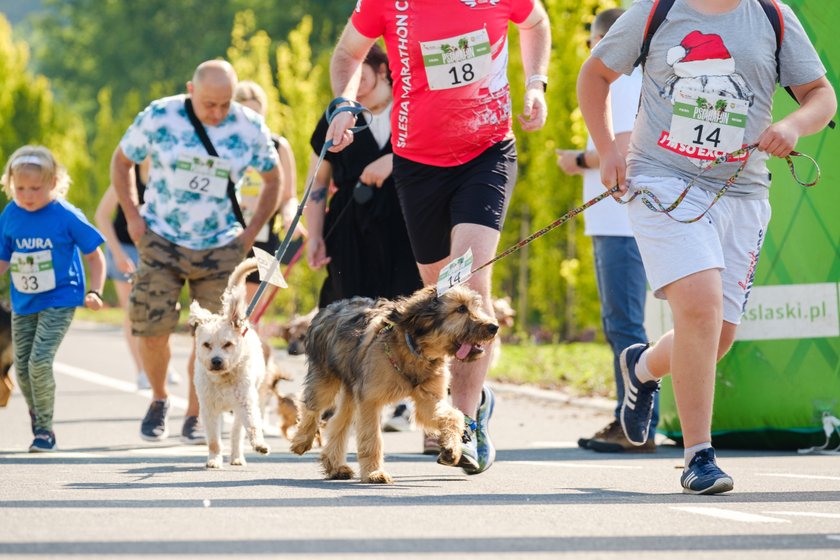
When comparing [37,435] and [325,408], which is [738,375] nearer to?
[325,408]

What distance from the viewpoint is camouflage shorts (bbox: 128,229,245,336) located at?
380 inches

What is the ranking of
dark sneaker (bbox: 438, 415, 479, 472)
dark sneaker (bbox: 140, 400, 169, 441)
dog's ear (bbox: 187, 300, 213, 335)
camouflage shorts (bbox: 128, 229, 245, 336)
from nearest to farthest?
dark sneaker (bbox: 438, 415, 479, 472)
dog's ear (bbox: 187, 300, 213, 335)
camouflage shorts (bbox: 128, 229, 245, 336)
dark sneaker (bbox: 140, 400, 169, 441)

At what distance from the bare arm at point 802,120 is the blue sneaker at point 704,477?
4.08 feet

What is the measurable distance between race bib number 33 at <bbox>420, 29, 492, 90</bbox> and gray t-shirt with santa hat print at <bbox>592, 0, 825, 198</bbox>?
1.02 meters

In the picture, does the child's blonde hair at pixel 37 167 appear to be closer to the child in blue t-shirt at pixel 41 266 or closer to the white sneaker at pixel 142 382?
the child in blue t-shirt at pixel 41 266

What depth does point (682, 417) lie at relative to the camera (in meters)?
6.52

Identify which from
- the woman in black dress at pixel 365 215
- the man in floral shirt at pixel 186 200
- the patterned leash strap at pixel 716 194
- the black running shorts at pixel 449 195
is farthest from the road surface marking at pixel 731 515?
Result: the man in floral shirt at pixel 186 200

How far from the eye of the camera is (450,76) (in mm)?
7461

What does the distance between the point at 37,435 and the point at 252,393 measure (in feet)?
4.67

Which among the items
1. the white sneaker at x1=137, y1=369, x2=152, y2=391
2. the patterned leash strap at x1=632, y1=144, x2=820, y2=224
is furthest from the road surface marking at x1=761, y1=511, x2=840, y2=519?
the white sneaker at x1=137, y1=369, x2=152, y2=391

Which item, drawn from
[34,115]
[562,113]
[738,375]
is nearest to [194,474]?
[738,375]

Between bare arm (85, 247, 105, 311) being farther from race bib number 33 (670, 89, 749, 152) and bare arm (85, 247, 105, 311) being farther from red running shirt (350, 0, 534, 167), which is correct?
race bib number 33 (670, 89, 749, 152)

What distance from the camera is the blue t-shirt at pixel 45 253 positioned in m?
9.25

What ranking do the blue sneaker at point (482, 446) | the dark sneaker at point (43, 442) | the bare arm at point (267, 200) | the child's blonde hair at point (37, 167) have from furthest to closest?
the bare arm at point (267, 200)
the child's blonde hair at point (37, 167)
the dark sneaker at point (43, 442)
the blue sneaker at point (482, 446)
